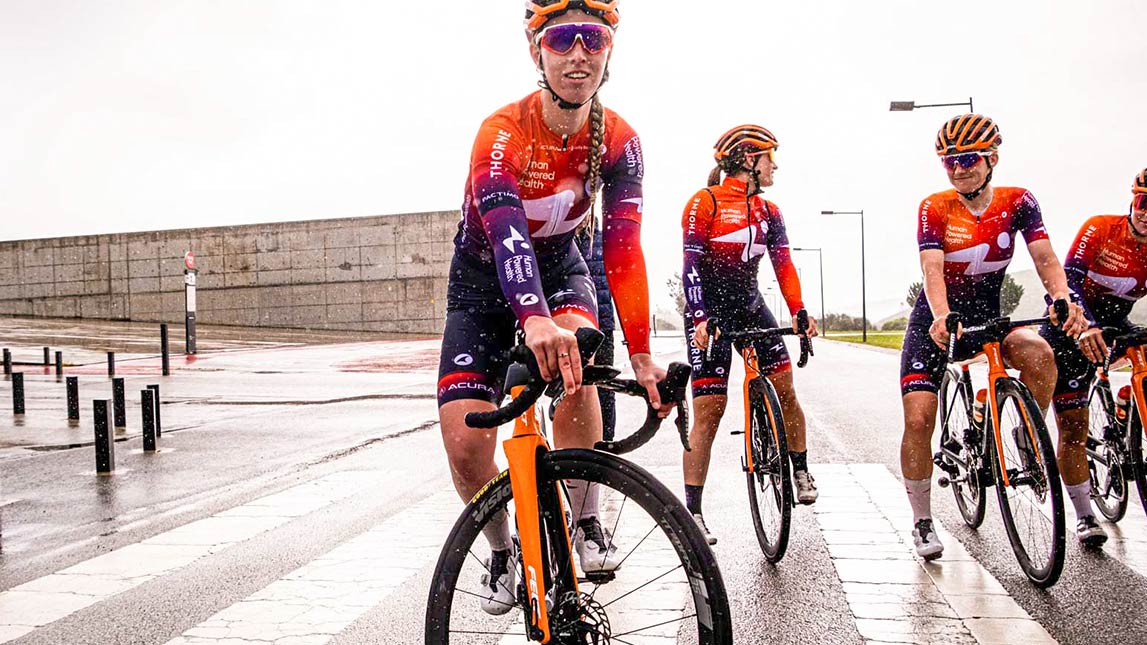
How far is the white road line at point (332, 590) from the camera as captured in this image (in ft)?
Answer: 13.2

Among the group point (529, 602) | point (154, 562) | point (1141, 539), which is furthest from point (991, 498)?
point (154, 562)

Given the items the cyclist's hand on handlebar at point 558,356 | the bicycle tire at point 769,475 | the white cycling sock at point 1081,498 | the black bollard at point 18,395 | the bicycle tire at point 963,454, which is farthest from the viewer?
the black bollard at point 18,395

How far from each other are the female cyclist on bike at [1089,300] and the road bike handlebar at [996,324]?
0.65 meters

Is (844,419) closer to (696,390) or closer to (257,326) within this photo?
(696,390)

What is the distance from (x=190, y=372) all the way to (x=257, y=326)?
26298 mm

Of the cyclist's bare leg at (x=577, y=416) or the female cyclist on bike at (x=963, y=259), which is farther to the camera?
the female cyclist on bike at (x=963, y=259)

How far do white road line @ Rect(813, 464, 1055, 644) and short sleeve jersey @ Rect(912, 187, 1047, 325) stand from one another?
4.03ft

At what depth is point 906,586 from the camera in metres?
4.43

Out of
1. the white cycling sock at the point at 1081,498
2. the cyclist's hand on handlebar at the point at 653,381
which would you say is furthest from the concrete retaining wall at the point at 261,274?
the cyclist's hand on handlebar at the point at 653,381

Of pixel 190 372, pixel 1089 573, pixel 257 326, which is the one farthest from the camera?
pixel 257 326

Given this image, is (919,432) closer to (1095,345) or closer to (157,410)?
(1095,345)

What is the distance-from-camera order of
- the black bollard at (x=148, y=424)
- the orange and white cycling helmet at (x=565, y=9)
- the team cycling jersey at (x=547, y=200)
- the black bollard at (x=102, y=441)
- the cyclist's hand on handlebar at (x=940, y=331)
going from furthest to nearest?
1. the black bollard at (x=148, y=424)
2. the black bollard at (x=102, y=441)
3. the cyclist's hand on handlebar at (x=940, y=331)
4. the orange and white cycling helmet at (x=565, y=9)
5. the team cycling jersey at (x=547, y=200)

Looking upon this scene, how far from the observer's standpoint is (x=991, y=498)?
20.7ft

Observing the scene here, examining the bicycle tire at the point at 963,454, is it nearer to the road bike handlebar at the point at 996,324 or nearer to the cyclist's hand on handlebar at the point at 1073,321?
the road bike handlebar at the point at 996,324
